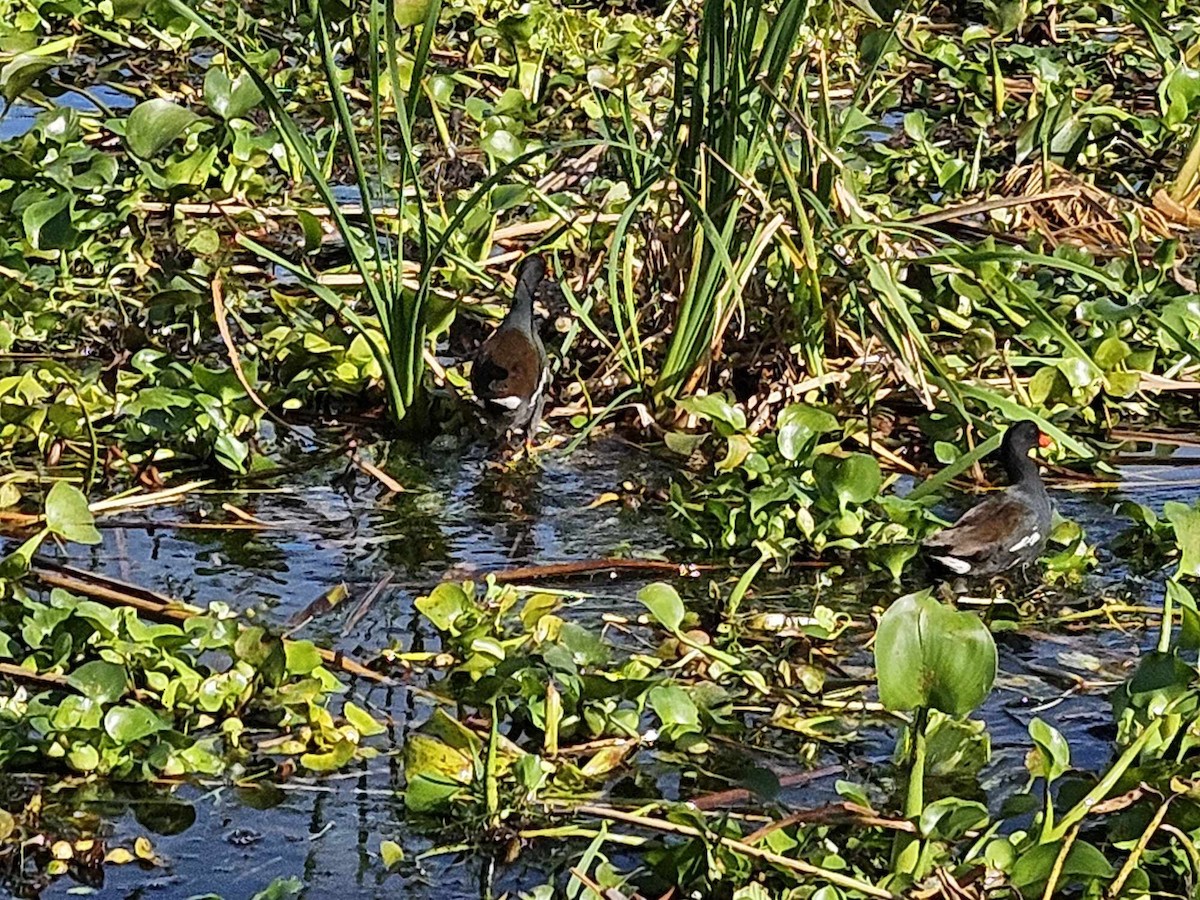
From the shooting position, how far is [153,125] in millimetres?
5723

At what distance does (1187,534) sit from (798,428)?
1.12m

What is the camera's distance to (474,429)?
17.7 feet

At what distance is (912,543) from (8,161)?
10.2 ft

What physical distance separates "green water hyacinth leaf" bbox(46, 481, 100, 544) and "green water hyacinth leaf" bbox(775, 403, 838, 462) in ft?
→ 5.24

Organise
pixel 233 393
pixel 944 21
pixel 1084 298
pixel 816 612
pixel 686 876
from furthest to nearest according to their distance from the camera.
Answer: pixel 944 21 → pixel 1084 298 → pixel 233 393 → pixel 816 612 → pixel 686 876

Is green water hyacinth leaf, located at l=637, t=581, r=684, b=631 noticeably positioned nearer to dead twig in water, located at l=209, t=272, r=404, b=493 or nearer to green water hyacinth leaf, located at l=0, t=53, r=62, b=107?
dead twig in water, located at l=209, t=272, r=404, b=493

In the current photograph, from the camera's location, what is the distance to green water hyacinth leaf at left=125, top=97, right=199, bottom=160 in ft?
18.7

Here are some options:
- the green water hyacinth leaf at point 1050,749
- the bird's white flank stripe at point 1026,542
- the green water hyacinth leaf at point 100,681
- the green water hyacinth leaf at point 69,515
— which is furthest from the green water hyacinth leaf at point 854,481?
the green water hyacinth leaf at point 100,681

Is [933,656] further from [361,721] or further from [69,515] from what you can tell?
[69,515]

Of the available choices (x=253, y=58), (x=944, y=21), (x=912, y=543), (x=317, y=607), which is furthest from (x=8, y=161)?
(x=944, y=21)

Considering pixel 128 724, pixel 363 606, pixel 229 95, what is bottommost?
pixel 363 606

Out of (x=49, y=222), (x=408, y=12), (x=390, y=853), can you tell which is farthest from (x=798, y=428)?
(x=49, y=222)

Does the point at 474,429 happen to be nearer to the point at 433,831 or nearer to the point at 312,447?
the point at 312,447

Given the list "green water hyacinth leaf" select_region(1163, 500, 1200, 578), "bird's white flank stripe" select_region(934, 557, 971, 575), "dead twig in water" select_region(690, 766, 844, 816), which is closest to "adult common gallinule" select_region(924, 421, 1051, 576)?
"bird's white flank stripe" select_region(934, 557, 971, 575)
